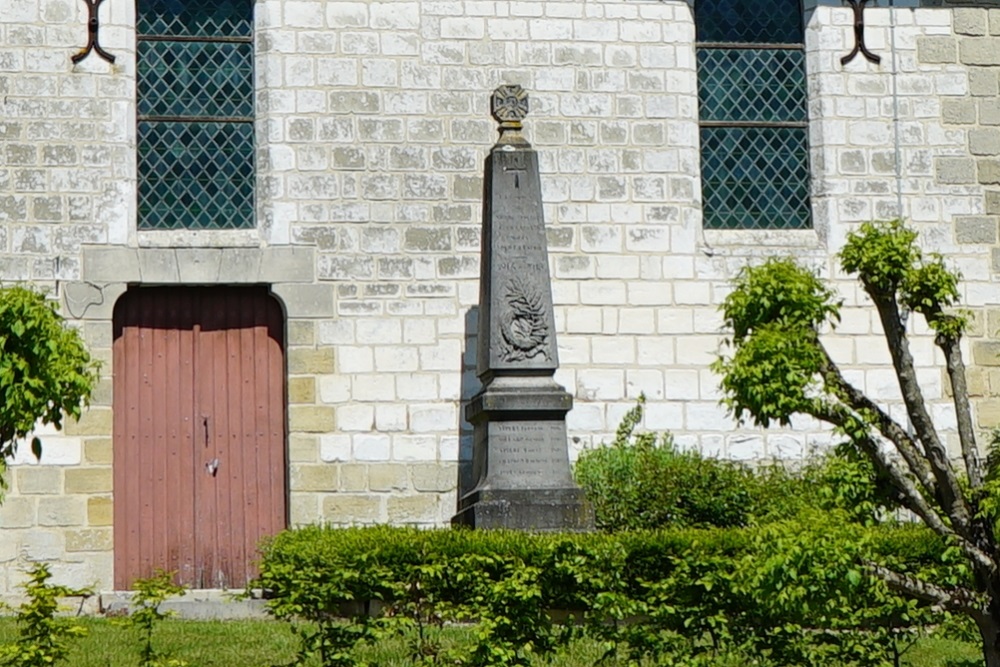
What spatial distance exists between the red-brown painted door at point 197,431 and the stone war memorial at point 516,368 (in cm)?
167

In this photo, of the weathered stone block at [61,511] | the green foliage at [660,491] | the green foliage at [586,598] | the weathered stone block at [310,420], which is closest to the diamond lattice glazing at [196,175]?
the weathered stone block at [310,420]

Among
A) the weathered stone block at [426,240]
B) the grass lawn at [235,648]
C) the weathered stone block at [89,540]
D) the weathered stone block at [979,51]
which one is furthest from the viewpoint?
the weathered stone block at [979,51]

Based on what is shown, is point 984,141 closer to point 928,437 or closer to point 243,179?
point 243,179

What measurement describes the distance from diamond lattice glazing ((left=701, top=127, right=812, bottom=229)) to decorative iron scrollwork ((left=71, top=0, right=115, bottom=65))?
4.55 meters

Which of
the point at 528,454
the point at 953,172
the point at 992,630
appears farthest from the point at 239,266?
the point at 992,630

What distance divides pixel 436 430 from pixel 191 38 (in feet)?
11.3

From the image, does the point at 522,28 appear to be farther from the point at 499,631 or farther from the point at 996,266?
the point at 499,631

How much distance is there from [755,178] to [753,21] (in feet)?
4.15

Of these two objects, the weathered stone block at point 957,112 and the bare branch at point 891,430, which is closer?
the bare branch at point 891,430

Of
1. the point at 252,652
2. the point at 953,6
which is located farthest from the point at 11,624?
the point at 953,6

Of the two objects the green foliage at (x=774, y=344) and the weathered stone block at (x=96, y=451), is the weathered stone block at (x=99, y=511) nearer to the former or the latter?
the weathered stone block at (x=96, y=451)

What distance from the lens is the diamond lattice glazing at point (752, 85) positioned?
49.0 feet

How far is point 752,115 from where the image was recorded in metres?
15.0

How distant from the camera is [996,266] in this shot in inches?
581
